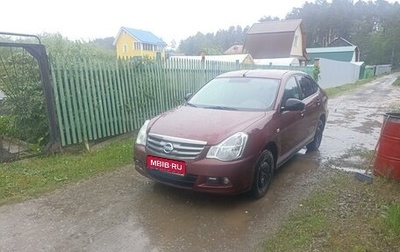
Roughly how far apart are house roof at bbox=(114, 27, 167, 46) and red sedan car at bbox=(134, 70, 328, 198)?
162 feet

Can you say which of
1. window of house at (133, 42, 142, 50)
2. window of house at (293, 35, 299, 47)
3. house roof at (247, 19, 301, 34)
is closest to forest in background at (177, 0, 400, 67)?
window of house at (133, 42, 142, 50)

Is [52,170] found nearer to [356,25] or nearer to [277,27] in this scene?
[277,27]

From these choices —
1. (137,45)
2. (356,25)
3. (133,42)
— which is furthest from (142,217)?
(356,25)

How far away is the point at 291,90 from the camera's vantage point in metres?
4.90

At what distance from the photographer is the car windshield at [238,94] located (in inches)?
→ 173

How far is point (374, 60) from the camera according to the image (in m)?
61.2

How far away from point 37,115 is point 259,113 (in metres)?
4.23

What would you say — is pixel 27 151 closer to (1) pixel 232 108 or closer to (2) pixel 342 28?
(1) pixel 232 108

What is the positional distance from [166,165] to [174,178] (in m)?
0.18

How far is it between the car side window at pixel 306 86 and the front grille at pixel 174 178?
9.71 feet

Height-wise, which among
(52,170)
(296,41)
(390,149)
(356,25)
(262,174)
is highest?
(356,25)

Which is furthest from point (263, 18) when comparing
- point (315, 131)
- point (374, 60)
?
point (315, 131)

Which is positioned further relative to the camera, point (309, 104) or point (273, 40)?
point (273, 40)

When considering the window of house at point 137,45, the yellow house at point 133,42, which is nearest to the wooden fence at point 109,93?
the yellow house at point 133,42
